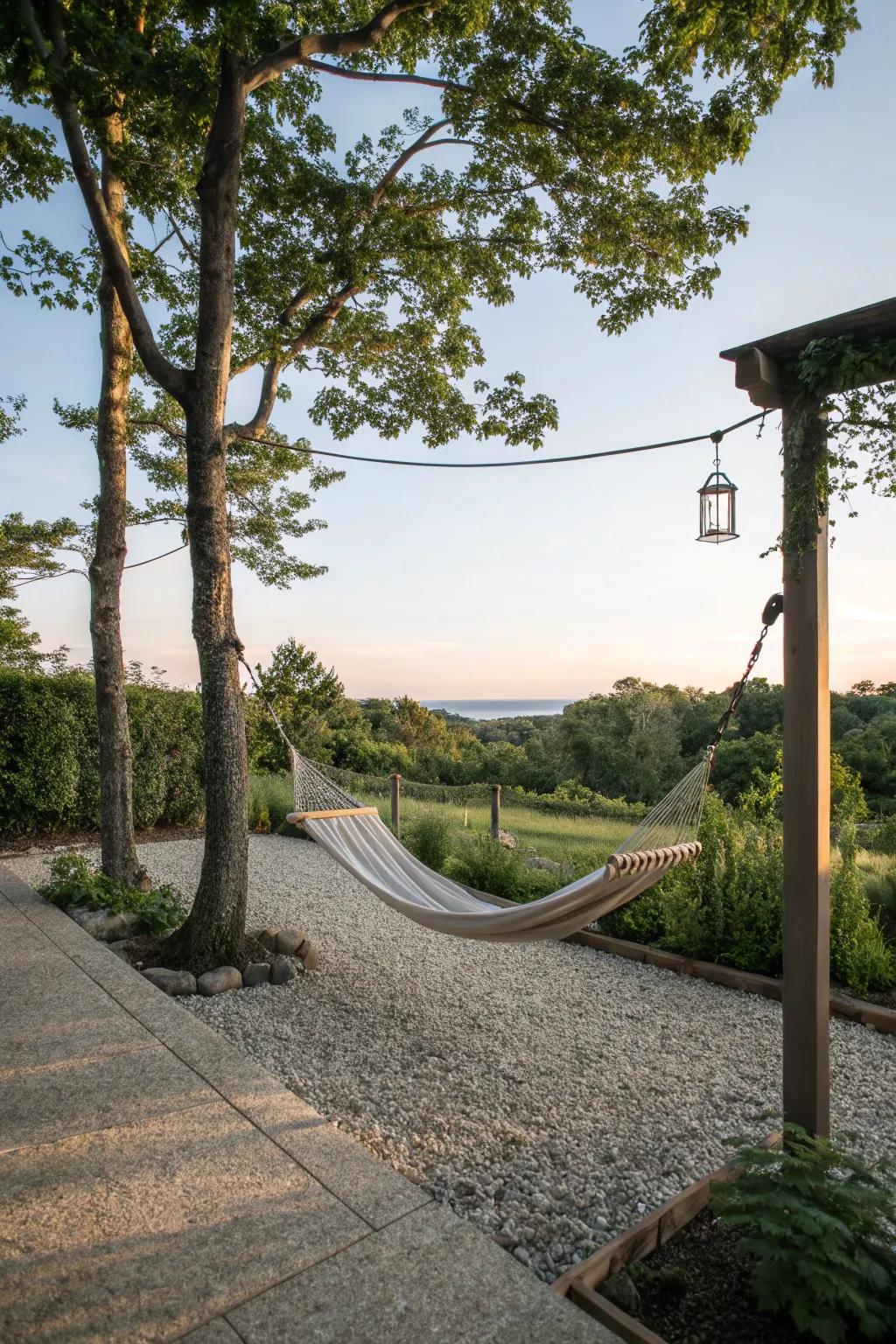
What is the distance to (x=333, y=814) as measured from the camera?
341 cm

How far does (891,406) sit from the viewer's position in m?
1.72

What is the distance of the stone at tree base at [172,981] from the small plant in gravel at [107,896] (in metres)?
0.50

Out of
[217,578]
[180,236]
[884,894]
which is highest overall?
[180,236]

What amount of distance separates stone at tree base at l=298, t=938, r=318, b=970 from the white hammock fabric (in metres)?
0.55

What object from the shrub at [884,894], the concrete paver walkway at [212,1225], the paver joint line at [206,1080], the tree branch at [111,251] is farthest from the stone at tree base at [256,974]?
the shrub at [884,894]

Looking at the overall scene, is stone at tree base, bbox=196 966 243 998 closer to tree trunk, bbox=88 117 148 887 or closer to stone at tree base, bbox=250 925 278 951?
stone at tree base, bbox=250 925 278 951

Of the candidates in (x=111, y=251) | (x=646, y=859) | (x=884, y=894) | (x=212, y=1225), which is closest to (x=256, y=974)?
(x=212, y=1225)

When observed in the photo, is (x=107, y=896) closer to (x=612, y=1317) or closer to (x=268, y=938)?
(x=268, y=938)

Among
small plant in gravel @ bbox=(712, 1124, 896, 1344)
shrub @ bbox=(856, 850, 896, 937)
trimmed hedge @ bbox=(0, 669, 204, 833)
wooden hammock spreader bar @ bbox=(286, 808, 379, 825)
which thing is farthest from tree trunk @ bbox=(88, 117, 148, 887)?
shrub @ bbox=(856, 850, 896, 937)

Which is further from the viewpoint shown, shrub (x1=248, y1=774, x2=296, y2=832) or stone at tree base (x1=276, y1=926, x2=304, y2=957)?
shrub (x1=248, y1=774, x2=296, y2=832)

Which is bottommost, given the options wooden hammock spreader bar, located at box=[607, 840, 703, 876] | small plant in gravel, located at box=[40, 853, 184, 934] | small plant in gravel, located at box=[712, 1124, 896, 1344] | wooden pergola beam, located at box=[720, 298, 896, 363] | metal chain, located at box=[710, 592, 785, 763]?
small plant in gravel, located at box=[40, 853, 184, 934]

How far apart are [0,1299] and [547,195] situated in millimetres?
5278

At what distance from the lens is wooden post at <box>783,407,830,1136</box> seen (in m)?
1.74

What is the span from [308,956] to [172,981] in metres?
0.62
